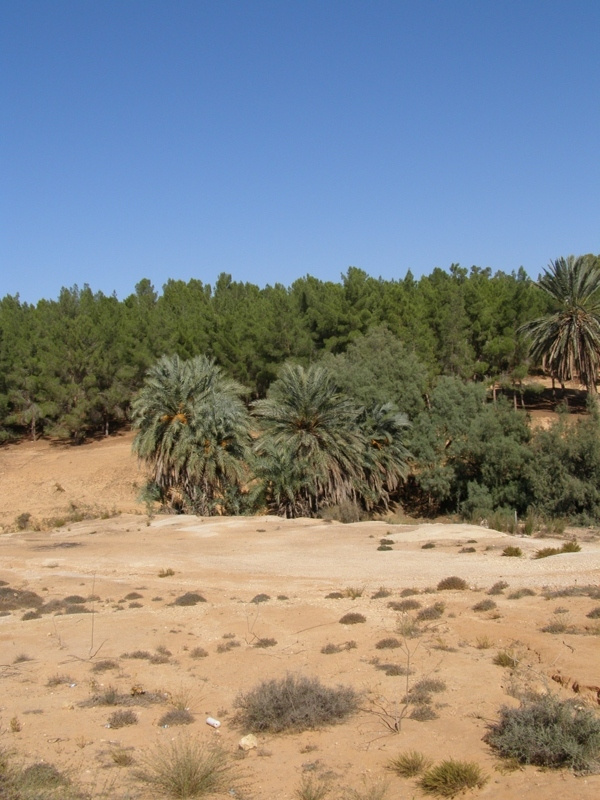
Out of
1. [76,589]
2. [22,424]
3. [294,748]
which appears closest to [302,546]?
[76,589]

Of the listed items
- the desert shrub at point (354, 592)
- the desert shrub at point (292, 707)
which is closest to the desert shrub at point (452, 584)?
the desert shrub at point (354, 592)

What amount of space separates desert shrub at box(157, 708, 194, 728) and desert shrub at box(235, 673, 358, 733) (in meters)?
0.72

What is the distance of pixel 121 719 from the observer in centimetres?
1031

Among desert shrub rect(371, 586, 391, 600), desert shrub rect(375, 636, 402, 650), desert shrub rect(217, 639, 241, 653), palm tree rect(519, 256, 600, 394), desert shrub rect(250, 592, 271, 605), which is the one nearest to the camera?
desert shrub rect(375, 636, 402, 650)

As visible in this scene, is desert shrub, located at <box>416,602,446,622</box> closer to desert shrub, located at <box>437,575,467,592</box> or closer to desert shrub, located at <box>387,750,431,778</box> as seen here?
desert shrub, located at <box>437,575,467,592</box>

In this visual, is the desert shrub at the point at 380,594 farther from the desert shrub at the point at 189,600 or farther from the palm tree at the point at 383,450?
the palm tree at the point at 383,450

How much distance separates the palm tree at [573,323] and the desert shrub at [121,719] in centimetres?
3869

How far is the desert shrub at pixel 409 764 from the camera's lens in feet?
27.8

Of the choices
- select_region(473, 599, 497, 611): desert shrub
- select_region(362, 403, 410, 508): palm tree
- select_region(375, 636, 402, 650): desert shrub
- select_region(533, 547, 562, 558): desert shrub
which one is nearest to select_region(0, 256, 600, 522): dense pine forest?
select_region(362, 403, 410, 508): palm tree

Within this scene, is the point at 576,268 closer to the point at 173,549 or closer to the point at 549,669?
the point at 173,549

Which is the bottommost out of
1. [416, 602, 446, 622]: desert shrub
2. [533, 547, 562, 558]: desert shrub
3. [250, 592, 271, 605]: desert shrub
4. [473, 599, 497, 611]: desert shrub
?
[533, 547, 562, 558]: desert shrub

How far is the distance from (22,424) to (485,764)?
199 feet

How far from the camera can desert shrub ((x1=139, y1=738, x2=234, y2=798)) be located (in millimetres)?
8242

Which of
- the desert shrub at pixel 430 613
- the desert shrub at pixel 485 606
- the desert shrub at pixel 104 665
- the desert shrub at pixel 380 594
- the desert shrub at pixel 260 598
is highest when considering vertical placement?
the desert shrub at pixel 104 665
